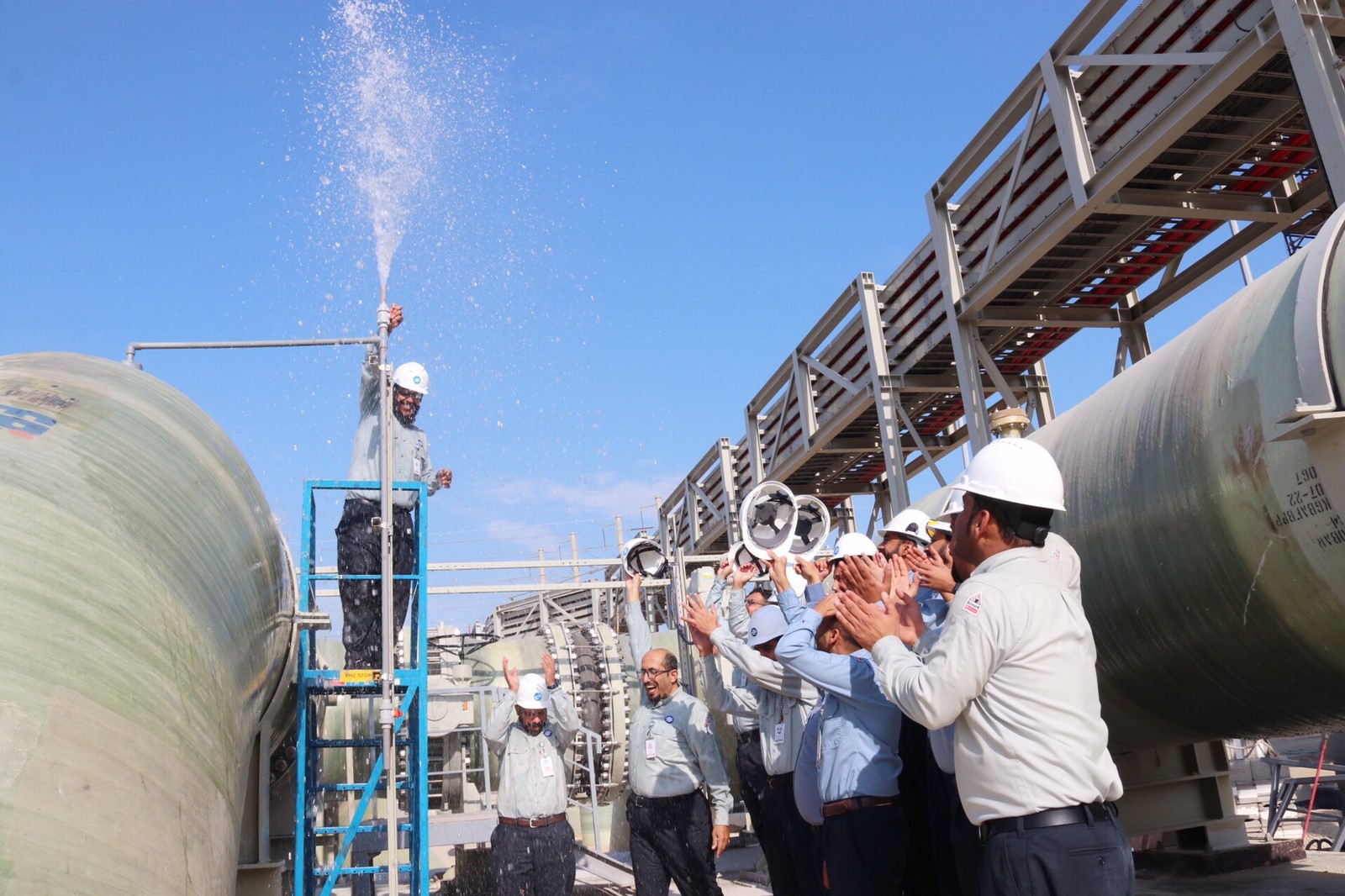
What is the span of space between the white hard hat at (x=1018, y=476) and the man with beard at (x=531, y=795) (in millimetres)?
3632

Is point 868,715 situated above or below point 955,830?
above

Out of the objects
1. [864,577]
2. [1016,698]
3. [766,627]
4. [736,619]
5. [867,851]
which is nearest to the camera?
[1016,698]

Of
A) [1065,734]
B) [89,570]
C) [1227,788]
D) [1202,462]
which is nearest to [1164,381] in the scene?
[1202,462]

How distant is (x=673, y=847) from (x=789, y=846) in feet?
2.37

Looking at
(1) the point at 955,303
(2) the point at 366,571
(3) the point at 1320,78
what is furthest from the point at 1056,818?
(1) the point at 955,303

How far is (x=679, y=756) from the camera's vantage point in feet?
19.2

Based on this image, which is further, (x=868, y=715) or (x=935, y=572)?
(x=868, y=715)

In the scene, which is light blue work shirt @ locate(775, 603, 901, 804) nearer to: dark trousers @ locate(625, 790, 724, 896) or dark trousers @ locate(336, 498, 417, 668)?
dark trousers @ locate(625, 790, 724, 896)

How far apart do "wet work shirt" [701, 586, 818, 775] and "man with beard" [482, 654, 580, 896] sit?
1.07 meters

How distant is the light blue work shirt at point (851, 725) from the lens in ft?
13.3

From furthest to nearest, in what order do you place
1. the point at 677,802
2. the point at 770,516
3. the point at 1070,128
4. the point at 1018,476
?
the point at 770,516 < the point at 1070,128 < the point at 677,802 < the point at 1018,476

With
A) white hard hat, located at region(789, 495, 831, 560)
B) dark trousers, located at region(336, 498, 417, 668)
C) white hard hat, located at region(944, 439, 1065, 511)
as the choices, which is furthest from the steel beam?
dark trousers, located at region(336, 498, 417, 668)

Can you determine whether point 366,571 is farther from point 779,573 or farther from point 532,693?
point 779,573

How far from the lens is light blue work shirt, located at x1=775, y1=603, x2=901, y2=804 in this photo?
406cm
